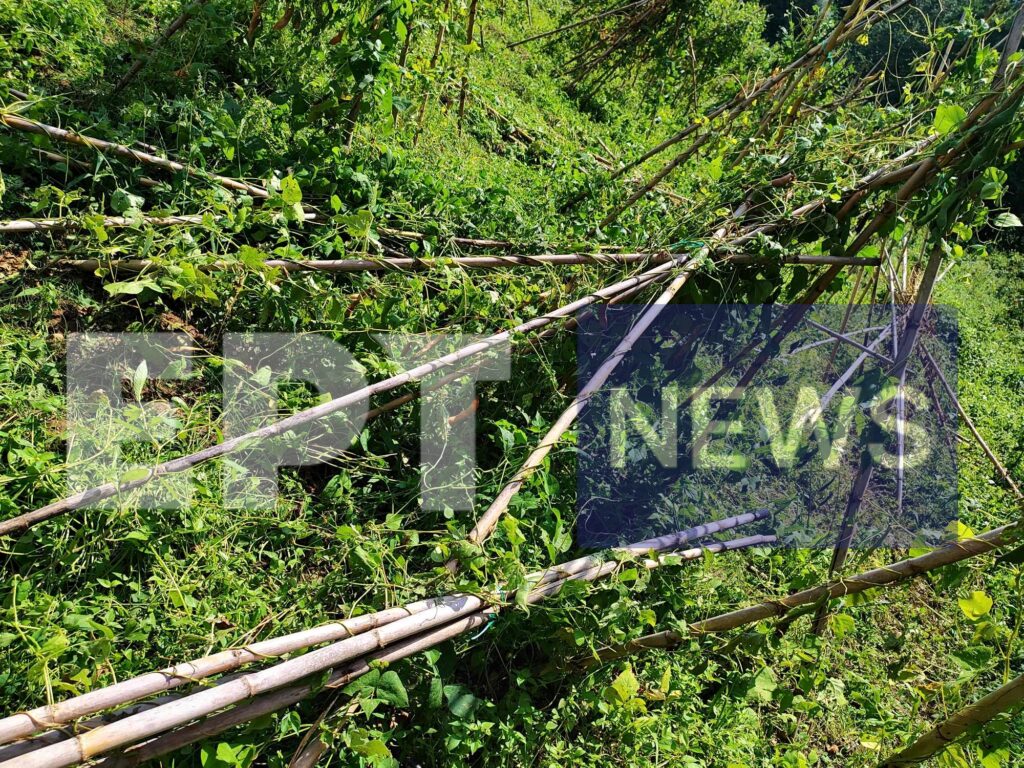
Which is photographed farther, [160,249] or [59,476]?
[160,249]

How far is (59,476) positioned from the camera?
1853mm

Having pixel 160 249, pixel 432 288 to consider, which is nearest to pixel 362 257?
pixel 432 288

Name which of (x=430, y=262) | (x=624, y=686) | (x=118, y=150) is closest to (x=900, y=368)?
(x=624, y=686)

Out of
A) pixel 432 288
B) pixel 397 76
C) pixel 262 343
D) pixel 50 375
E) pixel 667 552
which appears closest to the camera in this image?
pixel 50 375

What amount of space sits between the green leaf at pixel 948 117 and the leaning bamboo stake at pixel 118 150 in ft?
7.27

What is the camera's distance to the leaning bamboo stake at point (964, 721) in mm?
1421

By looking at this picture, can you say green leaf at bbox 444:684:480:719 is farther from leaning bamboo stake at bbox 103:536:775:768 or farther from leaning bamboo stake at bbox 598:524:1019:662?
leaning bamboo stake at bbox 598:524:1019:662

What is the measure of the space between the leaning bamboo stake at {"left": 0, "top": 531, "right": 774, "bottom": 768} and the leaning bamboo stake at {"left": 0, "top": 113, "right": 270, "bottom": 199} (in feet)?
5.63

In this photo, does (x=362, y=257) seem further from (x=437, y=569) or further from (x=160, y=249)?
(x=437, y=569)

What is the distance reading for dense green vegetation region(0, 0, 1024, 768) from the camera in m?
1.77

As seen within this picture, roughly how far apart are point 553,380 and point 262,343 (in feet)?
3.21

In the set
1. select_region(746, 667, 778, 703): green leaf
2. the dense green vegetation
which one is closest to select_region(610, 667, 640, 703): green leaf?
the dense green vegetation
